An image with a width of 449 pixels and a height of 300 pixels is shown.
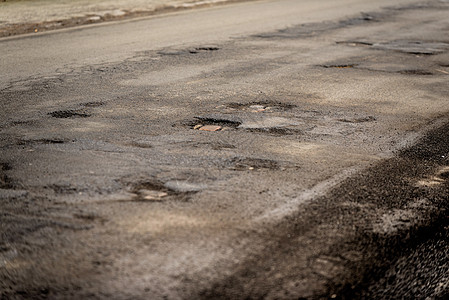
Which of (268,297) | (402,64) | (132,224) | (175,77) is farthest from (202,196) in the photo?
(402,64)

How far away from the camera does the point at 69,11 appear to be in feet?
49.5

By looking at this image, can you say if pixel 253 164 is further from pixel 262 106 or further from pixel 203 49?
pixel 203 49

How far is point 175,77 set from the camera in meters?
7.95

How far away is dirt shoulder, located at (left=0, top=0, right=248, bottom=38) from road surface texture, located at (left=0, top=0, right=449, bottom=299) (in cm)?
391

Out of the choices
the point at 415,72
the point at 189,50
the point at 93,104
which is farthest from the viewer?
the point at 189,50

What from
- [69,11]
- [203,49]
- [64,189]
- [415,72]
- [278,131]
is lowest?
[415,72]

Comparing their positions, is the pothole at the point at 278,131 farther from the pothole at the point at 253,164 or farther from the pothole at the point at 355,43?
the pothole at the point at 355,43

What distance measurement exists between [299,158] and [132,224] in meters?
1.71

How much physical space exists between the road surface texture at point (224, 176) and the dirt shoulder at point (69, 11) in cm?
391

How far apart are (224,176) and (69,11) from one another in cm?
1195

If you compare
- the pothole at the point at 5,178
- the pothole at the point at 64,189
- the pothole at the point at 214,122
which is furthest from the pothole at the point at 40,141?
the pothole at the point at 214,122

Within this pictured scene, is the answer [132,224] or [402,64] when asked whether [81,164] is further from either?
[402,64]

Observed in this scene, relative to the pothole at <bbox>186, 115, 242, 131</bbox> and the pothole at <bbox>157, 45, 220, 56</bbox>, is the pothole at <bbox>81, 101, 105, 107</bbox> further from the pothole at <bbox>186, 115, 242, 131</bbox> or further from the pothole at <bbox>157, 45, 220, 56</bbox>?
the pothole at <bbox>157, 45, 220, 56</bbox>

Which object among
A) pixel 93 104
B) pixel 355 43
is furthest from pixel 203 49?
pixel 93 104
